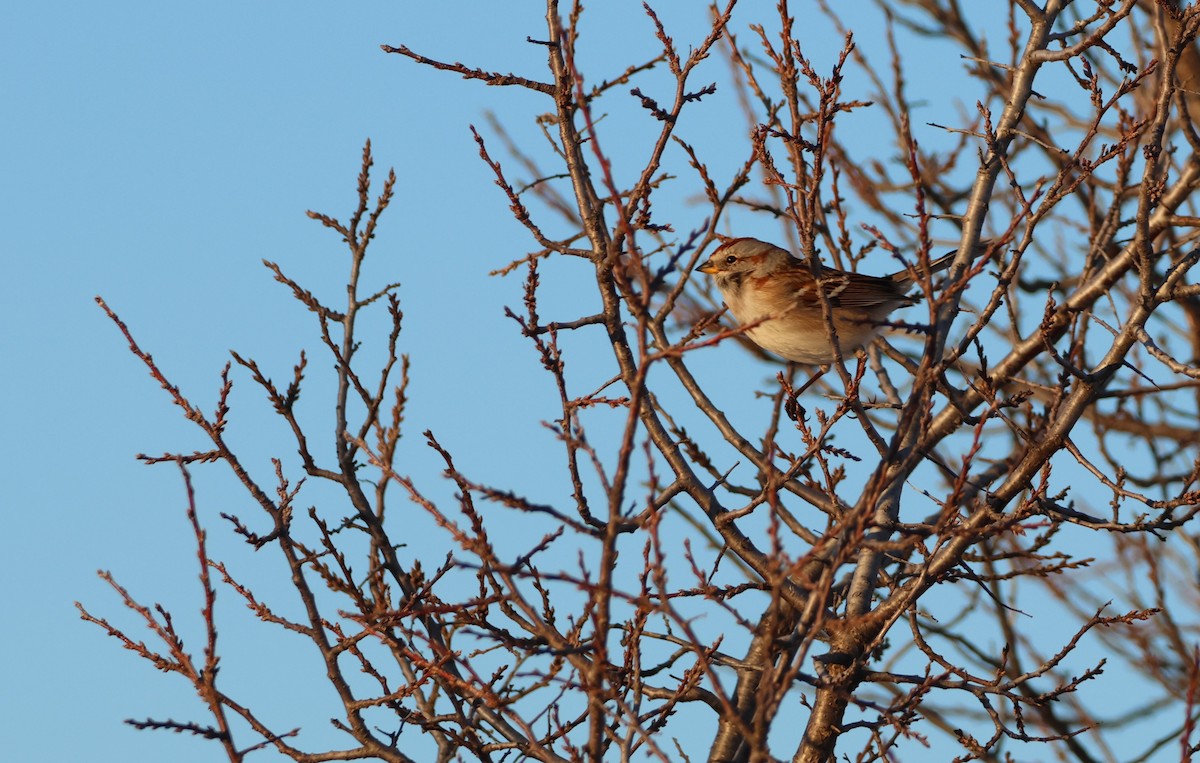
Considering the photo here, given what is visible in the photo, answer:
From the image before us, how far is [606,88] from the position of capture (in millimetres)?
5355

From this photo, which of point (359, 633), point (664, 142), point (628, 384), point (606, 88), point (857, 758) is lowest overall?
point (857, 758)

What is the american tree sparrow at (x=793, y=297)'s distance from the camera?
22.6 feet

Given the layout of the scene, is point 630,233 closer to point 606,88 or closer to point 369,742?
point 606,88

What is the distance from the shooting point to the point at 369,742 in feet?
17.1

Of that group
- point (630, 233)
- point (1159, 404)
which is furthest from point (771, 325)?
point (1159, 404)

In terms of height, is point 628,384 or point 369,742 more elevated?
point 628,384

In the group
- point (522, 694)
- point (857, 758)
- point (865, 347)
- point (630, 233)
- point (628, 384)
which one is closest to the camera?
point (630, 233)

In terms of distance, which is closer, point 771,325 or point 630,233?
point 630,233

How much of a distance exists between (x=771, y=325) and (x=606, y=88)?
2088mm

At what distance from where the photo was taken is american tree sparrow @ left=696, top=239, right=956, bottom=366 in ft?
22.6

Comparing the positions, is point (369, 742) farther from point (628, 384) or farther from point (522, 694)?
point (628, 384)

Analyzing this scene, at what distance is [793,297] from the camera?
7426mm

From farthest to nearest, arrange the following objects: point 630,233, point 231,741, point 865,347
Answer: point 865,347 → point 231,741 → point 630,233

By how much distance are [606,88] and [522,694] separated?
249cm
